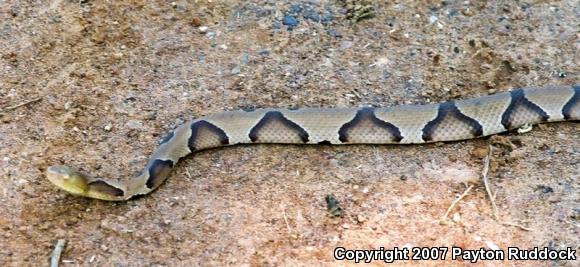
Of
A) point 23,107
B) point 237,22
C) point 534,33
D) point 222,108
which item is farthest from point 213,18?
point 534,33

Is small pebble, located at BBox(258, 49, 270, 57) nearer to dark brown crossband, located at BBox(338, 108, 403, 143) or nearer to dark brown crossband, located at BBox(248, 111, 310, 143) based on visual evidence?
dark brown crossband, located at BBox(248, 111, 310, 143)

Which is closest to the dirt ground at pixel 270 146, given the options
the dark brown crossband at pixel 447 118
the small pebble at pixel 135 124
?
the small pebble at pixel 135 124

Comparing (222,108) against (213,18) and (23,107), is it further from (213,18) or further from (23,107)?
(23,107)

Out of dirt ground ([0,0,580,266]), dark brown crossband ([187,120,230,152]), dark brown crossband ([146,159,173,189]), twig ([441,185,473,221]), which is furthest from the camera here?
dark brown crossband ([187,120,230,152])

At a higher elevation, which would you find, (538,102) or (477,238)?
(538,102)

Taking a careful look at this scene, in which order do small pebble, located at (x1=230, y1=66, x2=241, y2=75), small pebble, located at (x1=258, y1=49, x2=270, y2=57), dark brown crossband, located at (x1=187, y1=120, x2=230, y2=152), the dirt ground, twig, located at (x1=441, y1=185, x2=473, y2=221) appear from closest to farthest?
the dirt ground → twig, located at (x1=441, y1=185, x2=473, y2=221) → dark brown crossband, located at (x1=187, y1=120, x2=230, y2=152) → small pebble, located at (x1=230, y1=66, x2=241, y2=75) → small pebble, located at (x1=258, y1=49, x2=270, y2=57)

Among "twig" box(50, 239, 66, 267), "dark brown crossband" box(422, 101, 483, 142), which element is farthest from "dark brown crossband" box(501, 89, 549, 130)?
"twig" box(50, 239, 66, 267)

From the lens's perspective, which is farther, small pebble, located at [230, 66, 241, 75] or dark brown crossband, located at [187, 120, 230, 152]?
small pebble, located at [230, 66, 241, 75]
